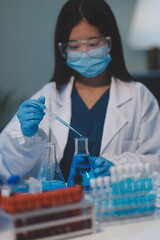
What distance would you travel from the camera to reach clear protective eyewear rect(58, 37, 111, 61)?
1925mm

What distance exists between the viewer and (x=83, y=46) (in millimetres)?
1939

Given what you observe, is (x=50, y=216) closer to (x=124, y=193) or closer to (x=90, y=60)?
(x=124, y=193)

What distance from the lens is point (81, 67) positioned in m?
1.99

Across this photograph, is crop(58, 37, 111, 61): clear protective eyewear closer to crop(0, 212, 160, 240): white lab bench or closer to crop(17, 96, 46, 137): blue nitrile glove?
crop(17, 96, 46, 137): blue nitrile glove

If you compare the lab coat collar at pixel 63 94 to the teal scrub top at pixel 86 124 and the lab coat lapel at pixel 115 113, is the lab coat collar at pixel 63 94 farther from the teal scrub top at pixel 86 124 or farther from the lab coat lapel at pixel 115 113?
the lab coat lapel at pixel 115 113

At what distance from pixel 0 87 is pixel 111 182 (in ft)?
9.00

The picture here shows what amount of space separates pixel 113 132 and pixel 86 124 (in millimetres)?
143

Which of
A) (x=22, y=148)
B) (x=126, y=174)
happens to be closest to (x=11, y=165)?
(x=22, y=148)

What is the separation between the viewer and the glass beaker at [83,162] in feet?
4.45

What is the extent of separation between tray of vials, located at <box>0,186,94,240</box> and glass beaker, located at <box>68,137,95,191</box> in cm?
33

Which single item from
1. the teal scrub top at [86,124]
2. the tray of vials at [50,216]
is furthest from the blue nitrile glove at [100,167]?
the teal scrub top at [86,124]

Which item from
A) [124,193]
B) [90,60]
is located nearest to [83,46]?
[90,60]

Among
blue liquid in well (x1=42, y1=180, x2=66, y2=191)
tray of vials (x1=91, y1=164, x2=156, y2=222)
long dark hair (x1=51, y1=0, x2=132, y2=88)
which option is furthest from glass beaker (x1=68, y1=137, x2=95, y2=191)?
long dark hair (x1=51, y1=0, x2=132, y2=88)

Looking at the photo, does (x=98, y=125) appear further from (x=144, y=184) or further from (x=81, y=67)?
(x=144, y=184)
